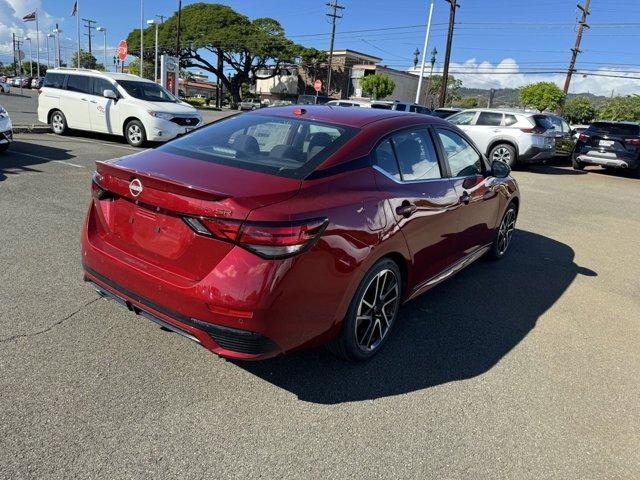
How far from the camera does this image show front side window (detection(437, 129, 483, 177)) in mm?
4109

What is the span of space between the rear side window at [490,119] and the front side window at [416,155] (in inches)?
454

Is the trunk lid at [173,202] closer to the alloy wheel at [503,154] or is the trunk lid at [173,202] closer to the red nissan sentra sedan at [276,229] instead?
the red nissan sentra sedan at [276,229]

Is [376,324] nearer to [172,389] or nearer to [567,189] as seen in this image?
[172,389]

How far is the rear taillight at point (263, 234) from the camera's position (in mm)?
→ 2396

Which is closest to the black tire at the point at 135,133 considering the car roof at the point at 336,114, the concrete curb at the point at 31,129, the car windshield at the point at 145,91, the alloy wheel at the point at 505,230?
the car windshield at the point at 145,91

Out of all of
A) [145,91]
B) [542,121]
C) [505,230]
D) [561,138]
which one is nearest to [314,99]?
[561,138]

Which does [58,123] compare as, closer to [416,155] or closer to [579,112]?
[416,155]

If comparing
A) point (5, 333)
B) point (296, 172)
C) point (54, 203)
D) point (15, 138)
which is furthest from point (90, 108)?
point (296, 172)

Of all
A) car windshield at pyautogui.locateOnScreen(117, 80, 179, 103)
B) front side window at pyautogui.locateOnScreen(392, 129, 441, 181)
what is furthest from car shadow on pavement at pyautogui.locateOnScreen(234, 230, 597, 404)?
car windshield at pyautogui.locateOnScreen(117, 80, 179, 103)

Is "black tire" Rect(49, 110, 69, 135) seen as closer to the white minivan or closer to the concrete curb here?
the white minivan

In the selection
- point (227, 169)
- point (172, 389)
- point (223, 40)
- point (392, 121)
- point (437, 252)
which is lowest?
point (172, 389)

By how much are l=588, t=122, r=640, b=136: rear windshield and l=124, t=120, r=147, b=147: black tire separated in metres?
13.1

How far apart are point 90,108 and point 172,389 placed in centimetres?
1173

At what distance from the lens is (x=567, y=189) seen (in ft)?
39.3
